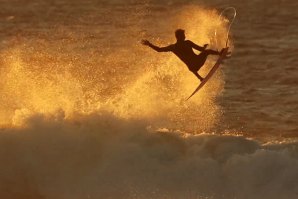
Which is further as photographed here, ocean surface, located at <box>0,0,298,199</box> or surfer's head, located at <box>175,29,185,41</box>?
ocean surface, located at <box>0,0,298,199</box>

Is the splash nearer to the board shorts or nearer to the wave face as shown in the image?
the wave face

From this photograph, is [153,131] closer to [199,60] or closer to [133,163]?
[133,163]

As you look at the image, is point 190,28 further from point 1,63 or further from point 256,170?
point 1,63

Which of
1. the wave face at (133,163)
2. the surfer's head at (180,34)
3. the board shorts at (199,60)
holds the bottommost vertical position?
the wave face at (133,163)

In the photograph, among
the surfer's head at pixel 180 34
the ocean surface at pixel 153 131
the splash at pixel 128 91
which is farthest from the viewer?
the splash at pixel 128 91

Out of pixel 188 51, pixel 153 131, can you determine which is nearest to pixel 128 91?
pixel 153 131

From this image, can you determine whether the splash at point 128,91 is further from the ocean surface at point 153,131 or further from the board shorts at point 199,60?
the board shorts at point 199,60

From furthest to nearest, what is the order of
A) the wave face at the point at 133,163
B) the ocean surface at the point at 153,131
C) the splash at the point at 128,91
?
the splash at the point at 128,91 < the ocean surface at the point at 153,131 < the wave face at the point at 133,163

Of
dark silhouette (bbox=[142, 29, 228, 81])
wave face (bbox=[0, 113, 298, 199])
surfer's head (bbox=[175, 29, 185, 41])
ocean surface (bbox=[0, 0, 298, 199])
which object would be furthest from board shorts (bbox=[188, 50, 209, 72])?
wave face (bbox=[0, 113, 298, 199])

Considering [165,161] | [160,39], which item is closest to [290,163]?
[165,161]

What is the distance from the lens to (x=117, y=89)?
31.4m

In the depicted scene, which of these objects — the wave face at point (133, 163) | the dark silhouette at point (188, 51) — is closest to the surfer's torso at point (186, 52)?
the dark silhouette at point (188, 51)

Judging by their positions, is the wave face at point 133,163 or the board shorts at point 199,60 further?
the wave face at point 133,163

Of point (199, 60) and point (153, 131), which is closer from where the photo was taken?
point (199, 60)
